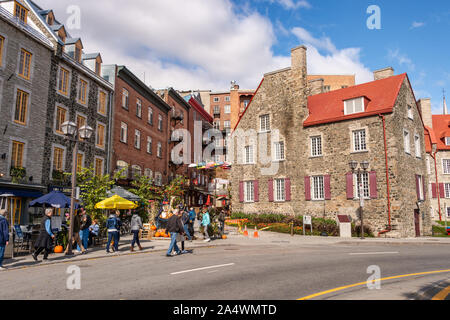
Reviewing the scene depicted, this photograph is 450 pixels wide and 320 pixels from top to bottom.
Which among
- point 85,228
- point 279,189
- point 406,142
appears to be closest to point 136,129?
point 279,189

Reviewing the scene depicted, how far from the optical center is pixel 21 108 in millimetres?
20859

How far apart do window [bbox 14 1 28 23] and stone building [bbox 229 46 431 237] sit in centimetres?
1957

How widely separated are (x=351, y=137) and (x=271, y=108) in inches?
319

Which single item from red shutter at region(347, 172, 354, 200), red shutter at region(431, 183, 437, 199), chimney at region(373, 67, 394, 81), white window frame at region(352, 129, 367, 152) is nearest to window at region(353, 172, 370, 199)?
red shutter at region(347, 172, 354, 200)

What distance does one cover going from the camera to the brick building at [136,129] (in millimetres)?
30688

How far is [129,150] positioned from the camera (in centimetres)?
3250

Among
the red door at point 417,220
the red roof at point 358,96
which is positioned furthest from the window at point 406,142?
the red door at point 417,220

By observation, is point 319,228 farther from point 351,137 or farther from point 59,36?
point 59,36

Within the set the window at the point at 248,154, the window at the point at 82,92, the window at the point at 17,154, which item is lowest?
the window at the point at 17,154

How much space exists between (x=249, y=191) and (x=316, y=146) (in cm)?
747

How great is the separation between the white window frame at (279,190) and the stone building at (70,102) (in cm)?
1433

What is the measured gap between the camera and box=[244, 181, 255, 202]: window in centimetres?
3303

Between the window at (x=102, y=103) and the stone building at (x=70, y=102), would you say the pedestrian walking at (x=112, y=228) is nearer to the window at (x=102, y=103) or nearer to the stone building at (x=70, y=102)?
the stone building at (x=70, y=102)

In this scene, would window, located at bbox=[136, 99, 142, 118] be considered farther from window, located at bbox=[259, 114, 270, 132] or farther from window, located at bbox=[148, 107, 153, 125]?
window, located at bbox=[259, 114, 270, 132]
